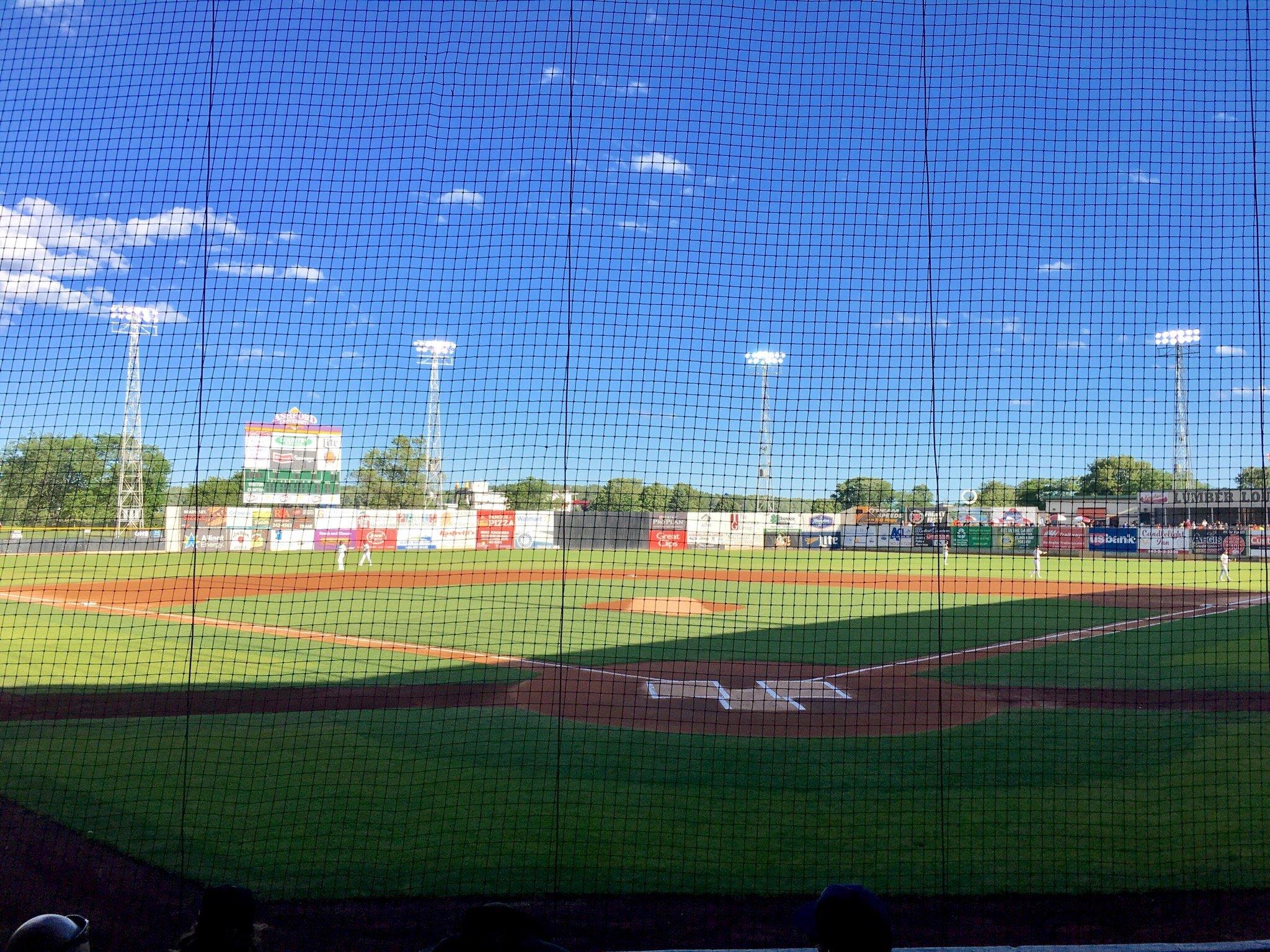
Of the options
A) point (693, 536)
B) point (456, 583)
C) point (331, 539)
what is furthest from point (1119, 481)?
point (331, 539)

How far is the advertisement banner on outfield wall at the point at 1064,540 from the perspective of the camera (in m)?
35.8

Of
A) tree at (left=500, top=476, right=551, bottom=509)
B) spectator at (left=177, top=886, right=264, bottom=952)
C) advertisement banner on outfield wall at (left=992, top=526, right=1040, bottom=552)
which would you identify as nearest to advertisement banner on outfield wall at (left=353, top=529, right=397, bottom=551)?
tree at (left=500, top=476, right=551, bottom=509)

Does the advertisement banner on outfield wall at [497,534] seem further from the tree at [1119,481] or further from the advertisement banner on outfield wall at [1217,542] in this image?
the advertisement banner on outfield wall at [1217,542]

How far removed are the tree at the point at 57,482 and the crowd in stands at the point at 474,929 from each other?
696 cm

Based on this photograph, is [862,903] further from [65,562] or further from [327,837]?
[65,562]

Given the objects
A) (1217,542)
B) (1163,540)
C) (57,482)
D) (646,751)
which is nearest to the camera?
(646,751)

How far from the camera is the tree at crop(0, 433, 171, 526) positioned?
9016 mm

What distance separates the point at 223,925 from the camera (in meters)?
1.74

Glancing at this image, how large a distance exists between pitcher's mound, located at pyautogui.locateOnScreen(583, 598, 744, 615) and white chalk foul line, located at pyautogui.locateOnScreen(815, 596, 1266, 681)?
5.90 m

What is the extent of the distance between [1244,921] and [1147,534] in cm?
3548

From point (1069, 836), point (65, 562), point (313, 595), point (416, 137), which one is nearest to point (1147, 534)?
point (313, 595)

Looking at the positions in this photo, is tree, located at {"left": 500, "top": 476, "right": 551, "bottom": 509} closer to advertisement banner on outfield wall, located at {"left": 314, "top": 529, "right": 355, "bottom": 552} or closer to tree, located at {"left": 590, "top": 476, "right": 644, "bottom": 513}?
tree, located at {"left": 590, "top": 476, "right": 644, "bottom": 513}

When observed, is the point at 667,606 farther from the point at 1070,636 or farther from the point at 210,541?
the point at 210,541

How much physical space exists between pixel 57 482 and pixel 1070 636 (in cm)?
1635
